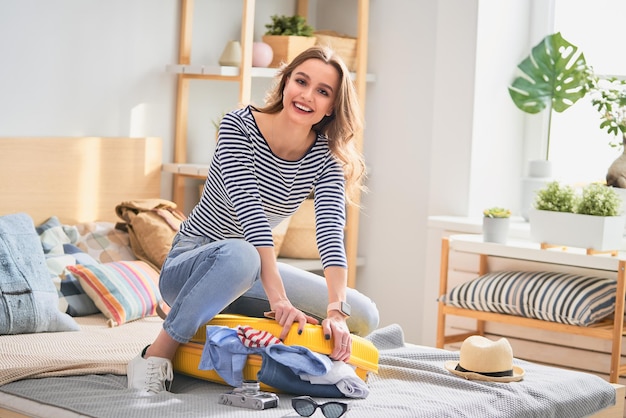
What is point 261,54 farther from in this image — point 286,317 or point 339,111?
point 286,317

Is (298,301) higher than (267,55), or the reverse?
(267,55)

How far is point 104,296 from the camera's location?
2725 mm

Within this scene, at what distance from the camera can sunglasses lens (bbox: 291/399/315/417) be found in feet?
5.98

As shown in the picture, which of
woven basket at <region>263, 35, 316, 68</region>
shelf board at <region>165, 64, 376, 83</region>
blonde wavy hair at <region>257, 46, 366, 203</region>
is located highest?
woven basket at <region>263, 35, 316, 68</region>

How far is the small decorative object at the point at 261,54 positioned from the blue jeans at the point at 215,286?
4.47ft

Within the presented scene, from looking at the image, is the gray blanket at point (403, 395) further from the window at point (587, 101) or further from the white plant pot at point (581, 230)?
the window at point (587, 101)

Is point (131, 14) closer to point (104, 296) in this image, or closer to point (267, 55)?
point (267, 55)

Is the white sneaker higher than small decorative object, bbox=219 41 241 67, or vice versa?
small decorative object, bbox=219 41 241 67

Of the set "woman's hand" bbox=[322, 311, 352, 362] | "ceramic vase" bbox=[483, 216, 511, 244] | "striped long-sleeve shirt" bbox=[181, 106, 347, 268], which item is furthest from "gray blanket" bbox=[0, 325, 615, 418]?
"ceramic vase" bbox=[483, 216, 511, 244]

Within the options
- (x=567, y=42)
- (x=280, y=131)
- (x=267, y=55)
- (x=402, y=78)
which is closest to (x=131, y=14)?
(x=267, y=55)

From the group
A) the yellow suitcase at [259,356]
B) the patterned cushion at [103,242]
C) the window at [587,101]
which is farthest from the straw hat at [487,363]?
the window at [587,101]

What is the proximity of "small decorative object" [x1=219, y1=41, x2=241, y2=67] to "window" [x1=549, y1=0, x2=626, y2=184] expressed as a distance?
1.23 metres

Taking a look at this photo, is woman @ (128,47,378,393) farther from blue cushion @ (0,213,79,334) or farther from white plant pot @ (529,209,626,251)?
white plant pot @ (529,209,626,251)

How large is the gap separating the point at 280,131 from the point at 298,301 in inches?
16.4
